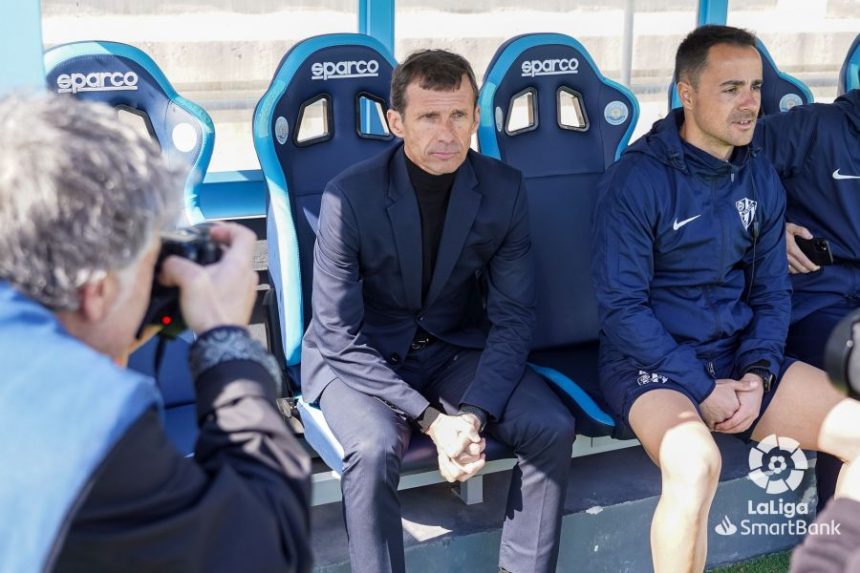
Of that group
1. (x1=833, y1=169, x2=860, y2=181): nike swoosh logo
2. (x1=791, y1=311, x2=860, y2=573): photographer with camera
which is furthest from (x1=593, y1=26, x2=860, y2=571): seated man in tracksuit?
(x1=791, y1=311, x2=860, y2=573): photographer with camera

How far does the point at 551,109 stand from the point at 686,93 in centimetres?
49

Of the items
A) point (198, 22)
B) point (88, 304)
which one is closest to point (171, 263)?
point (88, 304)

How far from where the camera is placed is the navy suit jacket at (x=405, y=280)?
2.72 meters

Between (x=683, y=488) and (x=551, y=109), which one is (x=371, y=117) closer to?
(x=551, y=109)

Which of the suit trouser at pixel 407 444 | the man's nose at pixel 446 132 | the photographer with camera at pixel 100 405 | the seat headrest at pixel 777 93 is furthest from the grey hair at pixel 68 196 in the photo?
the seat headrest at pixel 777 93

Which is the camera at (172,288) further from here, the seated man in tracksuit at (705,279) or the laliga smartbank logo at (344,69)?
the laliga smartbank logo at (344,69)

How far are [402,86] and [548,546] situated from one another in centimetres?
130

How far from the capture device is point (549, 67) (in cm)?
333

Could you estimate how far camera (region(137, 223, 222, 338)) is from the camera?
1.33 m

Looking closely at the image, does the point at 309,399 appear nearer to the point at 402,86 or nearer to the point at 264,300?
the point at 264,300

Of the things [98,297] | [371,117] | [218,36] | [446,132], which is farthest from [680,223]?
[218,36]

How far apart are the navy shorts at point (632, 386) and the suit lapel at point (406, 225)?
594 millimetres

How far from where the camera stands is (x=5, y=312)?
1068mm

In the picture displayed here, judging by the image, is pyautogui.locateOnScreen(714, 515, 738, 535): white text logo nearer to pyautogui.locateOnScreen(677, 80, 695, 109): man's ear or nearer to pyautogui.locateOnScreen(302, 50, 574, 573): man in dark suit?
pyautogui.locateOnScreen(302, 50, 574, 573): man in dark suit
